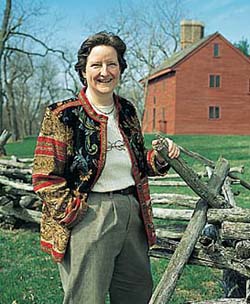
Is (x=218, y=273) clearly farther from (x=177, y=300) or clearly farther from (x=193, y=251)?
(x=193, y=251)

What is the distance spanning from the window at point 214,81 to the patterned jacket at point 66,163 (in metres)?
36.7

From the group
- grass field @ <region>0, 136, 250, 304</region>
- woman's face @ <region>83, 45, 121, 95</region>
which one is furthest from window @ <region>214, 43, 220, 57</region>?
woman's face @ <region>83, 45, 121, 95</region>

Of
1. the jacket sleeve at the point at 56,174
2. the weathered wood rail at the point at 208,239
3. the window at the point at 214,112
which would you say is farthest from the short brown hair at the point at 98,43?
the window at the point at 214,112

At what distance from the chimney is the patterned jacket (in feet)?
139

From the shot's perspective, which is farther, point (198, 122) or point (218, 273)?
point (198, 122)

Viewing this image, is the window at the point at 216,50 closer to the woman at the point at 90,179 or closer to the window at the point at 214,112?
the window at the point at 214,112

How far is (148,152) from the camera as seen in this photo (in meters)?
2.92

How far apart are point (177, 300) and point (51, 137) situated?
274 cm

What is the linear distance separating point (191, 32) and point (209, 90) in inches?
308

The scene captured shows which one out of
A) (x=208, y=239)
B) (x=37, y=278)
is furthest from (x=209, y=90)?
(x=208, y=239)

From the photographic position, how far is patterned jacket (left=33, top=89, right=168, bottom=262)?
2611 millimetres

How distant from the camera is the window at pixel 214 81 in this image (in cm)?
3869

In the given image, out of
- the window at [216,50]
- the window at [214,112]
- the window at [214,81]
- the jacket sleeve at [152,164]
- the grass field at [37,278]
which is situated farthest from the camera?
the window at [216,50]

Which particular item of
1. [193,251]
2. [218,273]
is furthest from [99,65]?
[218,273]
